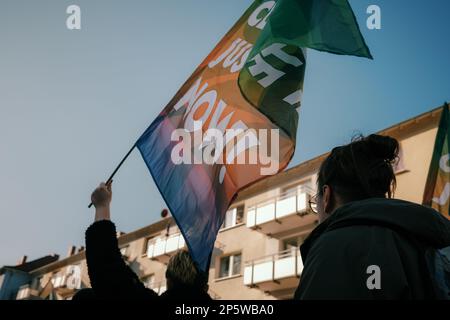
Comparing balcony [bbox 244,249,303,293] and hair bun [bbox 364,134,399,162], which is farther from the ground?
balcony [bbox 244,249,303,293]

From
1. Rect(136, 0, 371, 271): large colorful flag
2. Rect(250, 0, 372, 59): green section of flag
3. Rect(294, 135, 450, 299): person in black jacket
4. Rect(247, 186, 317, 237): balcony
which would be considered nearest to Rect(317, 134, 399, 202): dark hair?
Rect(294, 135, 450, 299): person in black jacket

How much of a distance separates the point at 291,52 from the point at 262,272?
17326 mm

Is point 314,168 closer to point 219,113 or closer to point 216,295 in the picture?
point 216,295

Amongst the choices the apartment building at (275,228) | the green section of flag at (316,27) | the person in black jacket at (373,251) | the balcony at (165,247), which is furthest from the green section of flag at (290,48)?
the balcony at (165,247)

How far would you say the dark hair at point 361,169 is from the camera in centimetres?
195

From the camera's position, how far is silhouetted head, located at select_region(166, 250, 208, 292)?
277 cm

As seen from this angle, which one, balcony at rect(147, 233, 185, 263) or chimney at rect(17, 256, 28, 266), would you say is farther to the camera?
chimney at rect(17, 256, 28, 266)

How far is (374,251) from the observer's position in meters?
1.48

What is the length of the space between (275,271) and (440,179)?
12.9 meters

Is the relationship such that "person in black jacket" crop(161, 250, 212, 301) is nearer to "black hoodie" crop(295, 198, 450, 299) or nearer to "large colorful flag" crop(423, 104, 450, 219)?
"black hoodie" crop(295, 198, 450, 299)

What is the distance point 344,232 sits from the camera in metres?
1.55

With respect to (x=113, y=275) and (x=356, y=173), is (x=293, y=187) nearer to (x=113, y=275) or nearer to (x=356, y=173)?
(x=113, y=275)

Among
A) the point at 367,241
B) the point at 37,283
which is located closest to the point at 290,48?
the point at 367,241

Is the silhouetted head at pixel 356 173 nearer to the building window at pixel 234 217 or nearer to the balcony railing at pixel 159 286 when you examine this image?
the building window at pixel 234 217
